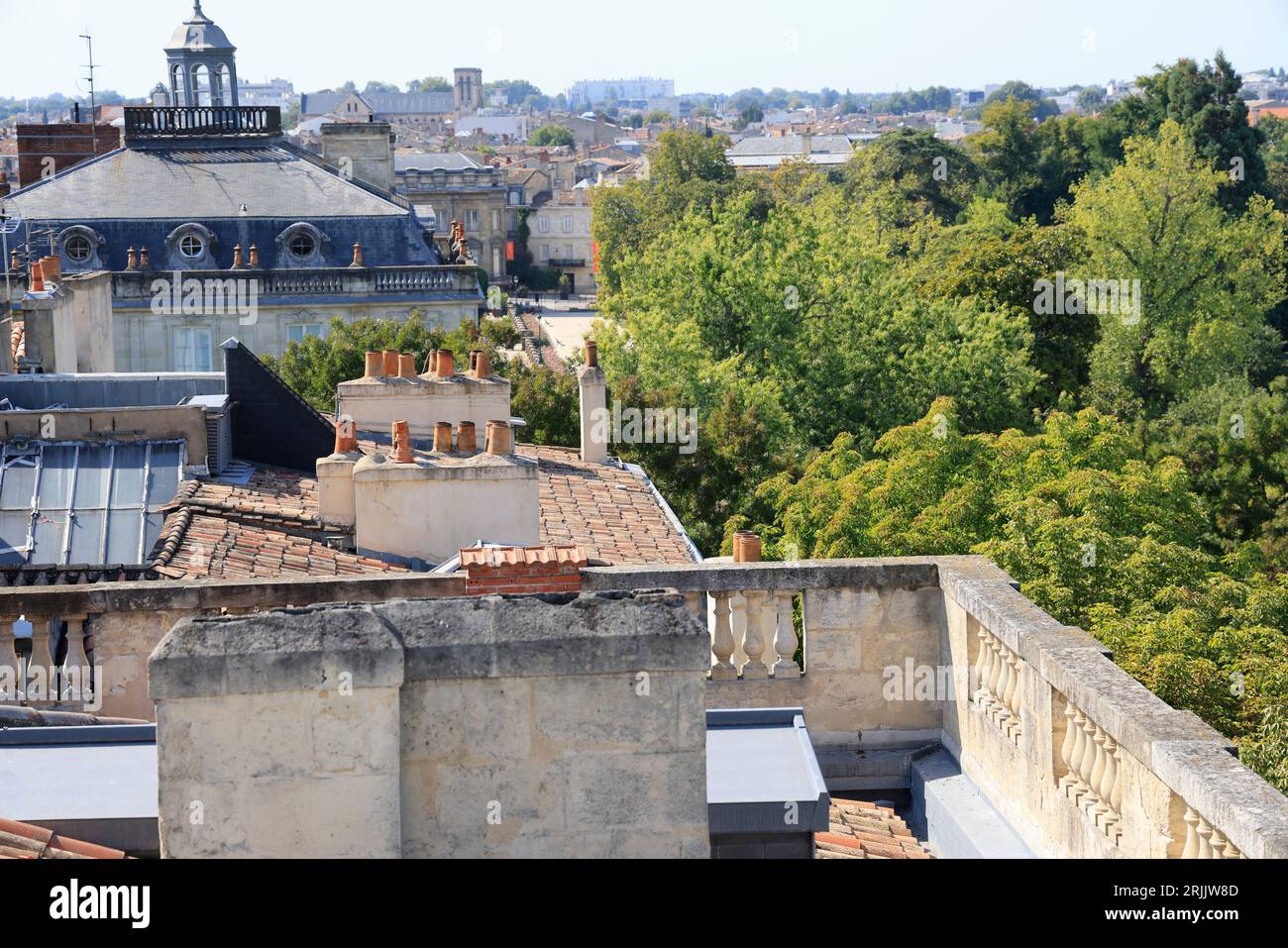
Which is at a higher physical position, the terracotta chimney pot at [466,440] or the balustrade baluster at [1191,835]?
the terracotta chimney pot at [466,440]

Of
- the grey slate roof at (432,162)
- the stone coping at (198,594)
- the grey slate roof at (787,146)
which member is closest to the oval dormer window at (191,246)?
the stone coping at (198,594)

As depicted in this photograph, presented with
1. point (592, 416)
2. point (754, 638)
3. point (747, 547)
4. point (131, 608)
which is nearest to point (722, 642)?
point (754, 638)

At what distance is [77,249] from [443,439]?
30023mm

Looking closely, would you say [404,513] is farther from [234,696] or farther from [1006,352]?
[1006,352]

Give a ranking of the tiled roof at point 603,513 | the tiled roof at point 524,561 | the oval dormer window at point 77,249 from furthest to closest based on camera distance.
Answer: the oval dormer window at point 77,249, the tiled roof at point 603,513, the tiled roof at point 524,561

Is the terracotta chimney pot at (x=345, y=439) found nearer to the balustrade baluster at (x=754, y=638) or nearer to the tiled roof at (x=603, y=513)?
the tiled roof at (x=603, y=513)

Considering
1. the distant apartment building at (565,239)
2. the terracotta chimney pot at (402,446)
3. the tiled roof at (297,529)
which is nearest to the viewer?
the tiled roof at (297,529)

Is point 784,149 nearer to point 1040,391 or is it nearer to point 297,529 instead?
point 1040,391

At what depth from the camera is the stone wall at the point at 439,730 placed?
16.6 ft

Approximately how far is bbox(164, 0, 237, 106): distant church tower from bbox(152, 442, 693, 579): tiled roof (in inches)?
1593

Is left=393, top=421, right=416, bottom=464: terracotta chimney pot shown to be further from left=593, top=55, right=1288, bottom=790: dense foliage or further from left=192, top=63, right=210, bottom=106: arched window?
left=192, top=63, right=210, bottom=106: arched window

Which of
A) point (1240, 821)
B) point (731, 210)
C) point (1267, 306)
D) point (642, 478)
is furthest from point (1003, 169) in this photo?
point (1240, 821)

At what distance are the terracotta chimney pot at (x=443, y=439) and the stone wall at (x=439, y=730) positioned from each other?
30.6ft

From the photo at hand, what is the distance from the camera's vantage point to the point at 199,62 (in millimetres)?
58250
